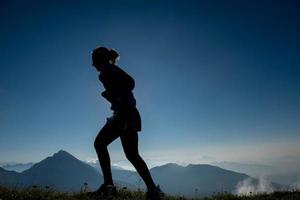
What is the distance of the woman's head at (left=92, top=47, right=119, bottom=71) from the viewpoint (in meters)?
8.02

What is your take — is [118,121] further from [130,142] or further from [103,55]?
[103,55]

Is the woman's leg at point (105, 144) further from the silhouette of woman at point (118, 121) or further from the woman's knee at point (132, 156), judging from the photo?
the woman's knee at point (132, 156)

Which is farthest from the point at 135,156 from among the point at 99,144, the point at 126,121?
the point at 99,144

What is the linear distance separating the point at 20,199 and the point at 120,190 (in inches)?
98.6

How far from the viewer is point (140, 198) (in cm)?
780

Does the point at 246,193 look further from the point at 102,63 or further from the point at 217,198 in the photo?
the point at 102,63

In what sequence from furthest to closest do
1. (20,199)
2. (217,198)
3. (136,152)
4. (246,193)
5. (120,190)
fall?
(246,193)
(217,198)
(120,190)
(136,152)
(20,199)

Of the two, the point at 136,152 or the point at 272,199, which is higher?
the point at 136,152

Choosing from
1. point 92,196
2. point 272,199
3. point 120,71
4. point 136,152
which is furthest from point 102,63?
point 272,199

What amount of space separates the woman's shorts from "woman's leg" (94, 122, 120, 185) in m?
0.08

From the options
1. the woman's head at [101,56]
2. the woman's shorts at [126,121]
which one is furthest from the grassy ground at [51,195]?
the woman's head at [101,56]

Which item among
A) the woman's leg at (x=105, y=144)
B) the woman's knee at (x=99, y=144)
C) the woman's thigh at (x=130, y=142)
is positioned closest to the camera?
the woman's thigh at (x=130, y=142)

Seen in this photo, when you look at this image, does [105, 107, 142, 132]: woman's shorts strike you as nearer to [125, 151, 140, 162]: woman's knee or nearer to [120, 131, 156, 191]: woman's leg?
[120, 131, 156, 191]: woman's leg

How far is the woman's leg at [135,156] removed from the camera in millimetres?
7395
